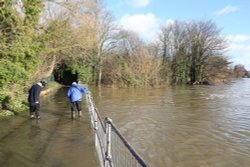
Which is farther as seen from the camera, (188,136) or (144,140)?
(188,136)

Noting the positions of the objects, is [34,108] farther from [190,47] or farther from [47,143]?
[190,47]

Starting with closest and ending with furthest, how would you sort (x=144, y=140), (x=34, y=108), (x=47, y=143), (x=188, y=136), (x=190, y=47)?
(x=47, y=143), (x=144, y=140), (x=188, y=136), (x=34, y=108), (x=190, y=47)

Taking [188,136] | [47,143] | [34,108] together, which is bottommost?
[188,136]

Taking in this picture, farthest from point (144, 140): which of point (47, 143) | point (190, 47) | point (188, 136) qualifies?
point (190, 47)

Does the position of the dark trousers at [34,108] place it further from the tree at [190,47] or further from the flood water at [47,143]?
the tree at [190,47]

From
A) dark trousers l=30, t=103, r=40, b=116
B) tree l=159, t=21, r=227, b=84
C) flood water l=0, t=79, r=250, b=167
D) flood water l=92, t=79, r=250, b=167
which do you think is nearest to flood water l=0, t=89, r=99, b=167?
flood water l=0, t=79, r=250, b=167

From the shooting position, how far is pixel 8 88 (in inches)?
558

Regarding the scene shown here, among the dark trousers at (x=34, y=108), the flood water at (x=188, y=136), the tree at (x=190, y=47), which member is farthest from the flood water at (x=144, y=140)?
the tree at (x=190, y=47)

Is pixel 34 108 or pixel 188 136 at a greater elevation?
pixel 34 108

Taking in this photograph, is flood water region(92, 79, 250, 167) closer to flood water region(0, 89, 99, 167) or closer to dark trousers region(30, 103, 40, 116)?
flood water region(0, 89, 99, 167)

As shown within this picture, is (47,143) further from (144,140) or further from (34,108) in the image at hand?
(34,108)

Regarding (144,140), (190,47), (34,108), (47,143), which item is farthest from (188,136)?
(190,47)

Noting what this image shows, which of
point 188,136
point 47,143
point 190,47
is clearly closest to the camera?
point 47,143

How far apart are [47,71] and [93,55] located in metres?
16.9
